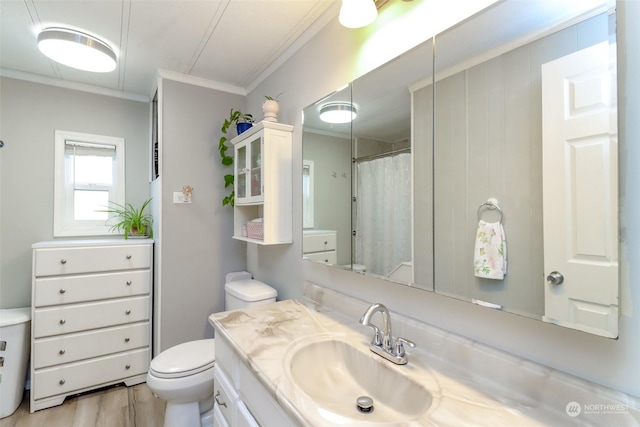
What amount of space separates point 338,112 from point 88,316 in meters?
2.20

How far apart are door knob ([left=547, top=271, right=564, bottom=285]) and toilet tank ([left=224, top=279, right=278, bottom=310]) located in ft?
4.93

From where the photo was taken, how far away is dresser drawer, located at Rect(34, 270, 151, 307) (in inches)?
78.7

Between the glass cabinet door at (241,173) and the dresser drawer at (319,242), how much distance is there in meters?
0.61

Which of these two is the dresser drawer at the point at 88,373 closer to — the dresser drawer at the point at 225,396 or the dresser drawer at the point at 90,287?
the dresser drawer at the point at 90,287

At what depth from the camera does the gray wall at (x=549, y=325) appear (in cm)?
64

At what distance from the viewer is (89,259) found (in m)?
2.12

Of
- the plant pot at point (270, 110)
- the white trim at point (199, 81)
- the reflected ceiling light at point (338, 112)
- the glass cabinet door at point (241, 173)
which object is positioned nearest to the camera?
the reflected ceiling light at point (338, 112)

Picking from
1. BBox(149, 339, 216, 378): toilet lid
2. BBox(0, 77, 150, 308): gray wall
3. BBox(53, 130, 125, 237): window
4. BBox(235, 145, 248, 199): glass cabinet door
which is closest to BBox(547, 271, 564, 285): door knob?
BBox(149, 339, 216, 378): toilet lid

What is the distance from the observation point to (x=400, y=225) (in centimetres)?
116

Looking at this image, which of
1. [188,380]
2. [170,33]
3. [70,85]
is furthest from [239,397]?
[70,85]

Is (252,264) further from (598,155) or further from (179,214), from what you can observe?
(598,155)

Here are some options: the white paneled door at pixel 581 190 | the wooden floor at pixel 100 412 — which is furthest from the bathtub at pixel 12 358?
the white paneled door at pixel 581 190

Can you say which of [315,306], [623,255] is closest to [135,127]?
[315,306]

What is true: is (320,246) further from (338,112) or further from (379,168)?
(338,112)
